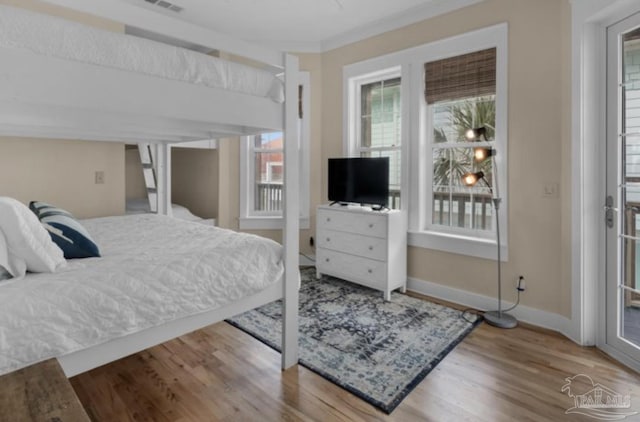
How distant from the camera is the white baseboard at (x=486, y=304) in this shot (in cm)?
265

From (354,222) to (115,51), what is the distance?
251 centimetres

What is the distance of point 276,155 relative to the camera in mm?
4391

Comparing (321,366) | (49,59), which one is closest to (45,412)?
(49,59)

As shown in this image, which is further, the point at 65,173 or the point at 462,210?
the point at 462,210

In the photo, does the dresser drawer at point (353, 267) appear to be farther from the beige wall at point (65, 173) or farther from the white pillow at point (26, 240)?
the white pillow at point (26, 240)

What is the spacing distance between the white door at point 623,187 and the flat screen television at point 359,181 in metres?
1.68

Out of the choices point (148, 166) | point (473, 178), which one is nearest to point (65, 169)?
point (148, 166)

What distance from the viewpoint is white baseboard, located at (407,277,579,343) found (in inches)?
104

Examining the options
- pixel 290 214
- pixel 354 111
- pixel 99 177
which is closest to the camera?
pixel 290 214

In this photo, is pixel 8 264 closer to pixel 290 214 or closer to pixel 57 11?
pixel 290 214

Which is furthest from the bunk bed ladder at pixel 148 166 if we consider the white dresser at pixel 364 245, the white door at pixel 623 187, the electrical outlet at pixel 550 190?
the white door at pixel 623 187

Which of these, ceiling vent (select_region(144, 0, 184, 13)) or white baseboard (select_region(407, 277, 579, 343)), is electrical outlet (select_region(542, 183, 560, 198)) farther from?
ceiling vent (select_region(144, 0, 184, 13))

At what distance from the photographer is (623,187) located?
7.38 ft

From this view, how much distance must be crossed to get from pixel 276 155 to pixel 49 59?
3187 mm
